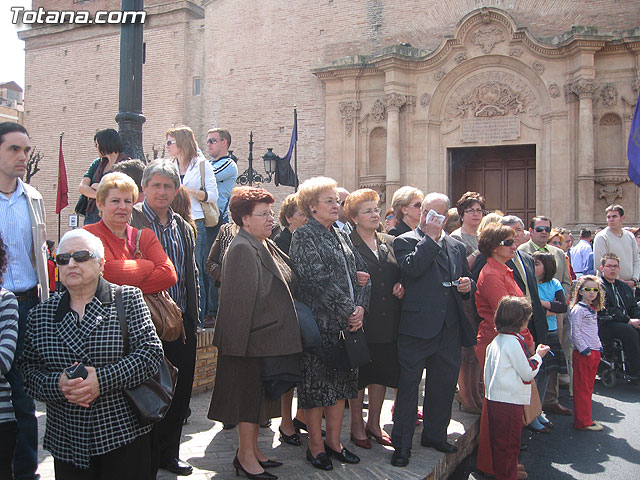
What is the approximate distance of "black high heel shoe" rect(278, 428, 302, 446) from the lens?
5.01m

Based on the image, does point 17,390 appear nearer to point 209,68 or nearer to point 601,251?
point 601,251

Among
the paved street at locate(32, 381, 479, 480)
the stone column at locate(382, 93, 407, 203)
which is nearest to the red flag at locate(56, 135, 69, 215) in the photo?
the stone column at locate(382, 93, 407, 203)

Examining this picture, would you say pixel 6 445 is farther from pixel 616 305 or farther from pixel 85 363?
pixel 616 305

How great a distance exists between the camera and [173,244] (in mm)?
4406

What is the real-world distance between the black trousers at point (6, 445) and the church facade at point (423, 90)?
14239 mm

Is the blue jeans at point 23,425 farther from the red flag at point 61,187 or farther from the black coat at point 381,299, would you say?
the red flag at point 61,187

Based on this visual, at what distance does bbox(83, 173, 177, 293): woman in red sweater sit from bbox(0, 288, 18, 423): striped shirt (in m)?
0.57

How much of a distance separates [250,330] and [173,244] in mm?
879

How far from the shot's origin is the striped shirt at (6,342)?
3.01m

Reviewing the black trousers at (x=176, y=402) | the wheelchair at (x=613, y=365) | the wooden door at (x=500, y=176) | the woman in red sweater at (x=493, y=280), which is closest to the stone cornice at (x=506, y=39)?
the wooden door at (x=500, y=176)

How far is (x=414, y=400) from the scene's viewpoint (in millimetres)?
4883

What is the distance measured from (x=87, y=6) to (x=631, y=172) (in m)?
22.3

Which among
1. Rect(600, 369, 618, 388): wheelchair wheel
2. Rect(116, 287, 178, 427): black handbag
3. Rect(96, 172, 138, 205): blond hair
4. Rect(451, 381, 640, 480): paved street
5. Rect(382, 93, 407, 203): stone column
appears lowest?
Rect(451, 381, 640, 480): paved street

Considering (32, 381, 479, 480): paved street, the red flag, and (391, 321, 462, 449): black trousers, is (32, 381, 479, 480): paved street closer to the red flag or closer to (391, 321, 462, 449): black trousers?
(391, 321, 462, 449): black trousers
